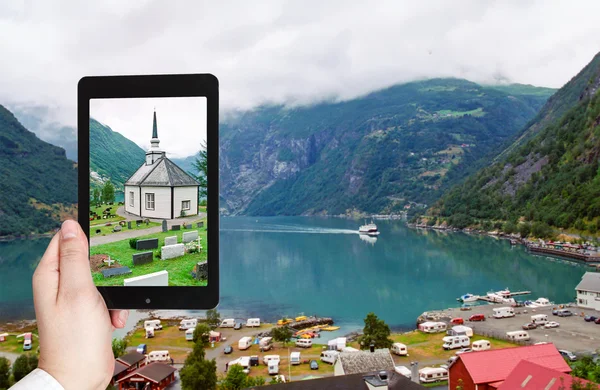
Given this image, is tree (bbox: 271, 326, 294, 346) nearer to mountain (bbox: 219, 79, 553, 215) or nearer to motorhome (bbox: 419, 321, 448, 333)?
motorhome (bbox: 419, 321, 448, 333)

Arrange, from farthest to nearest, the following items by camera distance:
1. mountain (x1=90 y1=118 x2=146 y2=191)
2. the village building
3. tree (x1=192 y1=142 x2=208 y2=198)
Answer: the village building < mountain (x1=90 y1=118 x2=146 y2=191) < tree (x1=192 y1=142 x2=208 y2=198)

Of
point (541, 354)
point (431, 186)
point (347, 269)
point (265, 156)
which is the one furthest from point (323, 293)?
point (265, 156)


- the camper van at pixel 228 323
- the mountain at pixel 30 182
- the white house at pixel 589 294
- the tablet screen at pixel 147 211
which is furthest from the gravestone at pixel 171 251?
the mountain at pixel 30 182

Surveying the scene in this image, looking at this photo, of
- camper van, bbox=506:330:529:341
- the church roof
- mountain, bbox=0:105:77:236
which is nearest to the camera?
the church roof

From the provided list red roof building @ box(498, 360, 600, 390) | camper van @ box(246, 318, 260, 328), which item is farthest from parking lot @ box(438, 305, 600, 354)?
red roof building @ box(498, 360, 600, 390)

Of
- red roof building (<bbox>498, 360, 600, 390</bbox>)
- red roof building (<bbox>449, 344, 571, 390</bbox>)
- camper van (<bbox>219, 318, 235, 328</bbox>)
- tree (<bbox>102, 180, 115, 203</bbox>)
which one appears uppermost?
tree (<bbox>102, 180, 115, 203</bbox>)

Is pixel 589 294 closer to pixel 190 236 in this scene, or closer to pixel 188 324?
pixel 188 324

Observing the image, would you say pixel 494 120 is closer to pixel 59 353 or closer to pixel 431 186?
pixel 431 186

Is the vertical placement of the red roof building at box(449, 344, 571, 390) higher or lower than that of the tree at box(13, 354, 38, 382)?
higher
